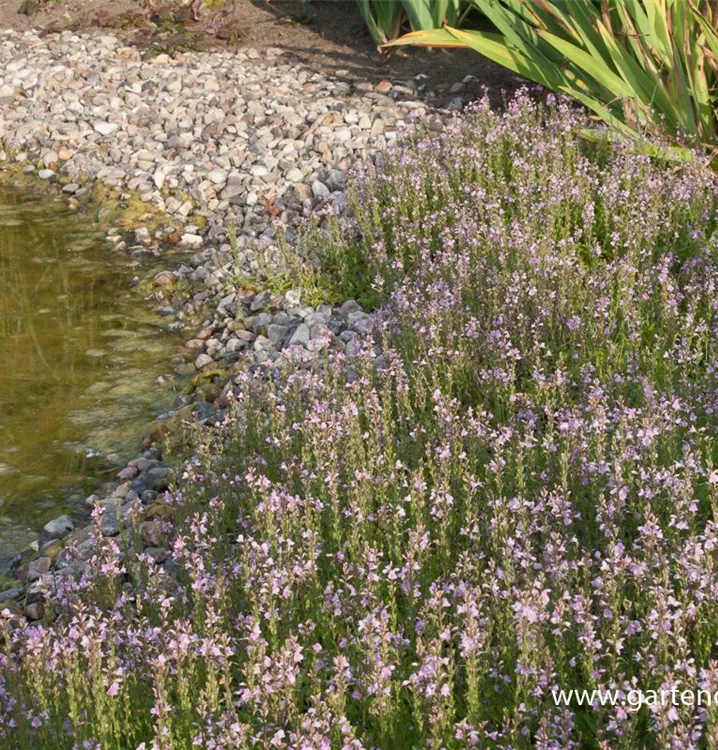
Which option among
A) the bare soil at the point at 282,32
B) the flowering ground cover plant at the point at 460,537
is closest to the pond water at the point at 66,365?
the flowering ground cover plant at the point at 460,537

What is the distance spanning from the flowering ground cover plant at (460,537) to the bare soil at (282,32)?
386 cm

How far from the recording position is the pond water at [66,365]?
5273 mm

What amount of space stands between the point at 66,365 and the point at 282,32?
6214mm

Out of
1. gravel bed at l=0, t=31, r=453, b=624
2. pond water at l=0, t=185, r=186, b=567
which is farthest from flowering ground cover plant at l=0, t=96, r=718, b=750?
pond water at l=0, t=185, r=186, b=567

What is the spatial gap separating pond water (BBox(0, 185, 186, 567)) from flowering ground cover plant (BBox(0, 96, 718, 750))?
1.01 metres

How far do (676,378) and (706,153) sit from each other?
9.15 feet

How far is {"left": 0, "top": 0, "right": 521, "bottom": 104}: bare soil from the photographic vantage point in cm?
955

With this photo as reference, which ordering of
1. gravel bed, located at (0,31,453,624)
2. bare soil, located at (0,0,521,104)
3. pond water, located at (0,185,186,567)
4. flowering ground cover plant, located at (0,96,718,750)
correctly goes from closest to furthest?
1. flowering ground cover plant, located at (0,96,718,750)
2. pond water, located at (0,185,186,567)
3. gravel bed, located at (0,31,453,624)
4. bare soil, located at (0,0,521,104)

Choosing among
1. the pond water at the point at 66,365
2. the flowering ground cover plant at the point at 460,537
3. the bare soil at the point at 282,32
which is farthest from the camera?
the bare soil at the point at 282,32

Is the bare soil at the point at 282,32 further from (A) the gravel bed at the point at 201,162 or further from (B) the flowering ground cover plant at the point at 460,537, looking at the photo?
(B) the flowering ground cover plant at the point at 460,537

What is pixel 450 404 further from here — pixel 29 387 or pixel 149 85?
pixel 149 85

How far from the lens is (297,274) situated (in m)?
6.62

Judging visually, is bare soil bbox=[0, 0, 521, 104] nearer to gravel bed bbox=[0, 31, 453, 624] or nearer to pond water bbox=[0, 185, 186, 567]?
gravel bed bbox=[0, 31, 453, 624]

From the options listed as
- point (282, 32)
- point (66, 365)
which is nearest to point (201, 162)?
point (66, 365)
